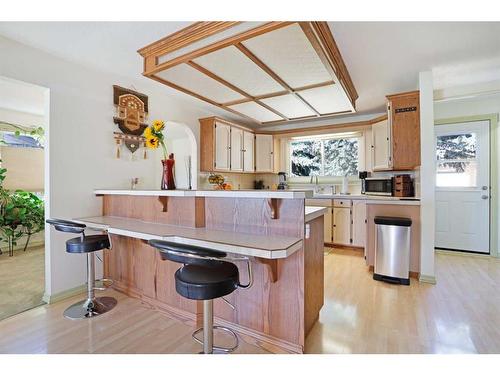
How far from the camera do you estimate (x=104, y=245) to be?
2.30 metres

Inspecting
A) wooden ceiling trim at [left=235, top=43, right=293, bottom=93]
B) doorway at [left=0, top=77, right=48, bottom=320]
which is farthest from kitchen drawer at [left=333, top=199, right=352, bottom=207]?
doorway at [left=0, top=77, right=48, bottom=320]

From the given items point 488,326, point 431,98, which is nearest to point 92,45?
point 431,98

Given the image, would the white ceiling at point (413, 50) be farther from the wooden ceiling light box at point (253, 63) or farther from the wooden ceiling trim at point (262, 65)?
the wooden ceiling trim at point (262, 65)

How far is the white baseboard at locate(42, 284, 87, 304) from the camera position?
2.48 m

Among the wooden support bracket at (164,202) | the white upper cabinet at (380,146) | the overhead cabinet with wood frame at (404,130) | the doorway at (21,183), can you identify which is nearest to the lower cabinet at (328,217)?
the white upper cabinet at (380,146)

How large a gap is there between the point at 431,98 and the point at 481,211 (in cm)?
227

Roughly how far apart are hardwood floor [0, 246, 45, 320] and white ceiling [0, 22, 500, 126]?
2.48 meters

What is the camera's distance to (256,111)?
368cm

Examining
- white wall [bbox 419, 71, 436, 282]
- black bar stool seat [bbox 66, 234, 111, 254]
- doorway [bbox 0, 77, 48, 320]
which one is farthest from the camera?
doorway [bbox 0, 77, 48, 320]

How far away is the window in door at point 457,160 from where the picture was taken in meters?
3.96

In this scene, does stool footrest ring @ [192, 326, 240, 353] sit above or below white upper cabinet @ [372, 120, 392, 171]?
below

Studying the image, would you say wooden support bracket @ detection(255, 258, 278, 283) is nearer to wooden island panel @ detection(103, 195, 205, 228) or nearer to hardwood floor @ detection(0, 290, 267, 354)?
hardwood floor @ detection(0, 290, 267, 354)

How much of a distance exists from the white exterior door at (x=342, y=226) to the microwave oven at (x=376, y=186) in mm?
485

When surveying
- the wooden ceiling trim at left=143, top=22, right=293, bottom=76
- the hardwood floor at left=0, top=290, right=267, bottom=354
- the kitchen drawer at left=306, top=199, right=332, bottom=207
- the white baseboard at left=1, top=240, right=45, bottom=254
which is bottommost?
the hardwood floor at left=0, top=290, right=267, bottom=354
